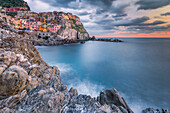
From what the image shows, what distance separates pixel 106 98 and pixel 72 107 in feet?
8.46

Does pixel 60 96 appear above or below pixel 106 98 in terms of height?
above

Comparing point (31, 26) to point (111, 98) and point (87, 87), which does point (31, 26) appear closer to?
point (87, 87)

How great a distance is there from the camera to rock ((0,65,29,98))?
3684mm

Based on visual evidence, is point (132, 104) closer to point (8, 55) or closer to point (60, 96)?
point (60, 96)

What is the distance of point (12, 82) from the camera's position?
3.85 metres

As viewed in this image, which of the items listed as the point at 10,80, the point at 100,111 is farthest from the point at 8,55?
the point at 100,111

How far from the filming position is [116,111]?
3926mm

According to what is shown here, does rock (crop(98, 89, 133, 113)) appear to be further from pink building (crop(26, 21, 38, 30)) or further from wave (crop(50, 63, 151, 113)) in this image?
pink building (crop(26, 21, 38, 30))

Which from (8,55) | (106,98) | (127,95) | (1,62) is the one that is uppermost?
(8,55)

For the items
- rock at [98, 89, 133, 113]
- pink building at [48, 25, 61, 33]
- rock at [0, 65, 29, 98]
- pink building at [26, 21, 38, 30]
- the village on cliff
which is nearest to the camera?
rock at [0, 65, 29, 98]

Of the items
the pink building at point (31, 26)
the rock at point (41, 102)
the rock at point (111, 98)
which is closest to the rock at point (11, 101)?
the rock at point (41, 102)

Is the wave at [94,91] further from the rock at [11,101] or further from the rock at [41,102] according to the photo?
the rock at [11,101]

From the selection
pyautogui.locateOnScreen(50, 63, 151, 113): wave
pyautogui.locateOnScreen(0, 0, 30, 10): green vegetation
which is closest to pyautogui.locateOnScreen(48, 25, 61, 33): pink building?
pyautogui.locateOnScreen(0, 0, 30, 10): green vegetation

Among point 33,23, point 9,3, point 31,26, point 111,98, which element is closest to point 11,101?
point 111,98
